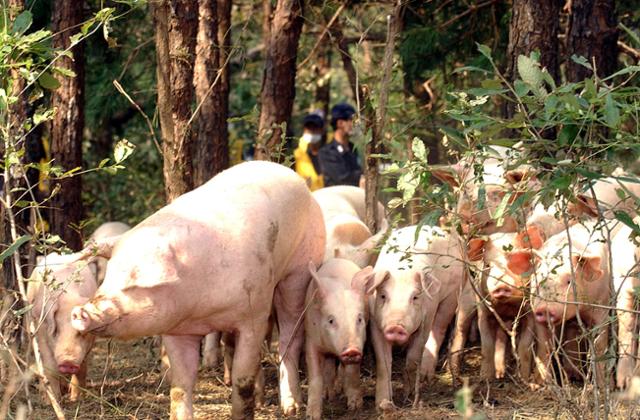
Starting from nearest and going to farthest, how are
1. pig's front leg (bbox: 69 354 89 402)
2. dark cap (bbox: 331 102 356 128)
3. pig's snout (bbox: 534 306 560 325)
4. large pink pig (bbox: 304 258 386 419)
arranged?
1. large pink pig (bbox: 304 258 386 419)
2. pig's snout (bbox: 534 306 560 325)
3. pig's front leg (bbox: 69 354 89 402)
4. dark cap (bbox: 331 102 356 128)

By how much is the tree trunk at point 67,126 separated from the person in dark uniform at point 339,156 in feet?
13.5

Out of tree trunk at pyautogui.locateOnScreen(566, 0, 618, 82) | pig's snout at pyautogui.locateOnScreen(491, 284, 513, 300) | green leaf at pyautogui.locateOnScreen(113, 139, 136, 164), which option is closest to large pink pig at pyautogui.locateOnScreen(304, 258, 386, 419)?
pig's snout at pyautogui.locateOnScreen(491, 284, 513, 300)

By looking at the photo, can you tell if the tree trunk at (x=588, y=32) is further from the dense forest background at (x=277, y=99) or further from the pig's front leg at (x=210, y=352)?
the pig's front leg at (x=210, y=352)

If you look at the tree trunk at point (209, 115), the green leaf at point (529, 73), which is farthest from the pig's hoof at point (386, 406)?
the tree trunk at point (209, 115)

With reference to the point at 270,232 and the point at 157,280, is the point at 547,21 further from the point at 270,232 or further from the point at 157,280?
the point at 157,280

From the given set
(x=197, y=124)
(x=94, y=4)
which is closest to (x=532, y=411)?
(x=197, y=124)

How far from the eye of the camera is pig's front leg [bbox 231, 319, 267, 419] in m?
7.18

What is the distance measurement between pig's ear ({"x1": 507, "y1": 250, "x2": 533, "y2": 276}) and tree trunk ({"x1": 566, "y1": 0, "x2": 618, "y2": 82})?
7.97 feet

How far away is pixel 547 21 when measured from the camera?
985 cm

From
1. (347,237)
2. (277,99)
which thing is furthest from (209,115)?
(347,237)

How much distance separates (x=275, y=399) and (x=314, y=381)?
101 cm

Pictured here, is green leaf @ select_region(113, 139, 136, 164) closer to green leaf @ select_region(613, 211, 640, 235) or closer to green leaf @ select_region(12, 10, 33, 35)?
green leaf @ select_region(12, 10, 33, 35)

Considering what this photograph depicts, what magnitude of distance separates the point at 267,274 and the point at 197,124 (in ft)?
12.5

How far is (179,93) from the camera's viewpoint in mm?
8938
